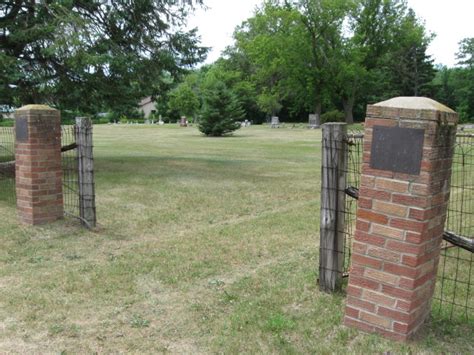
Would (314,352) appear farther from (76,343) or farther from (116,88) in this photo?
(116,88)

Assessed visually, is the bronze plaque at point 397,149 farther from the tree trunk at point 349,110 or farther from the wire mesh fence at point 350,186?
the tree trunk at point 349,110

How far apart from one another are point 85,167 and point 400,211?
15.1 feet

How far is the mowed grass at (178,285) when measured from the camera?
329cm

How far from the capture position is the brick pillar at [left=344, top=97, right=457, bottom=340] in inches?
116

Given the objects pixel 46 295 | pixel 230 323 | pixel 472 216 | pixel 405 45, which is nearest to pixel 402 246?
pixel 230 323

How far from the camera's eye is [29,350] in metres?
3.23

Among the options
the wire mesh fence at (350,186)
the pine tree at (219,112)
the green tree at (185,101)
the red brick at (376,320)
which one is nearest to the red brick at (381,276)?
the red brick at (376,320)

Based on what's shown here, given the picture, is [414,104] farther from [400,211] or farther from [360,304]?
[360,304]

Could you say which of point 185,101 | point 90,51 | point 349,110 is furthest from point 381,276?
point 185,101

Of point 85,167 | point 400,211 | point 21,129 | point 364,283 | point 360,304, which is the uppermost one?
point 21,129

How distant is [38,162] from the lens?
6.26 meters

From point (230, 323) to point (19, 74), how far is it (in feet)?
29.3

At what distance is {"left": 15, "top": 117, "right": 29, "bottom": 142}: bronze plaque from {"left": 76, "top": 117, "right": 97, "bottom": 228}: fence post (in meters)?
0.67

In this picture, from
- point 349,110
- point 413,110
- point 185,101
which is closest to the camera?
point 413,110
